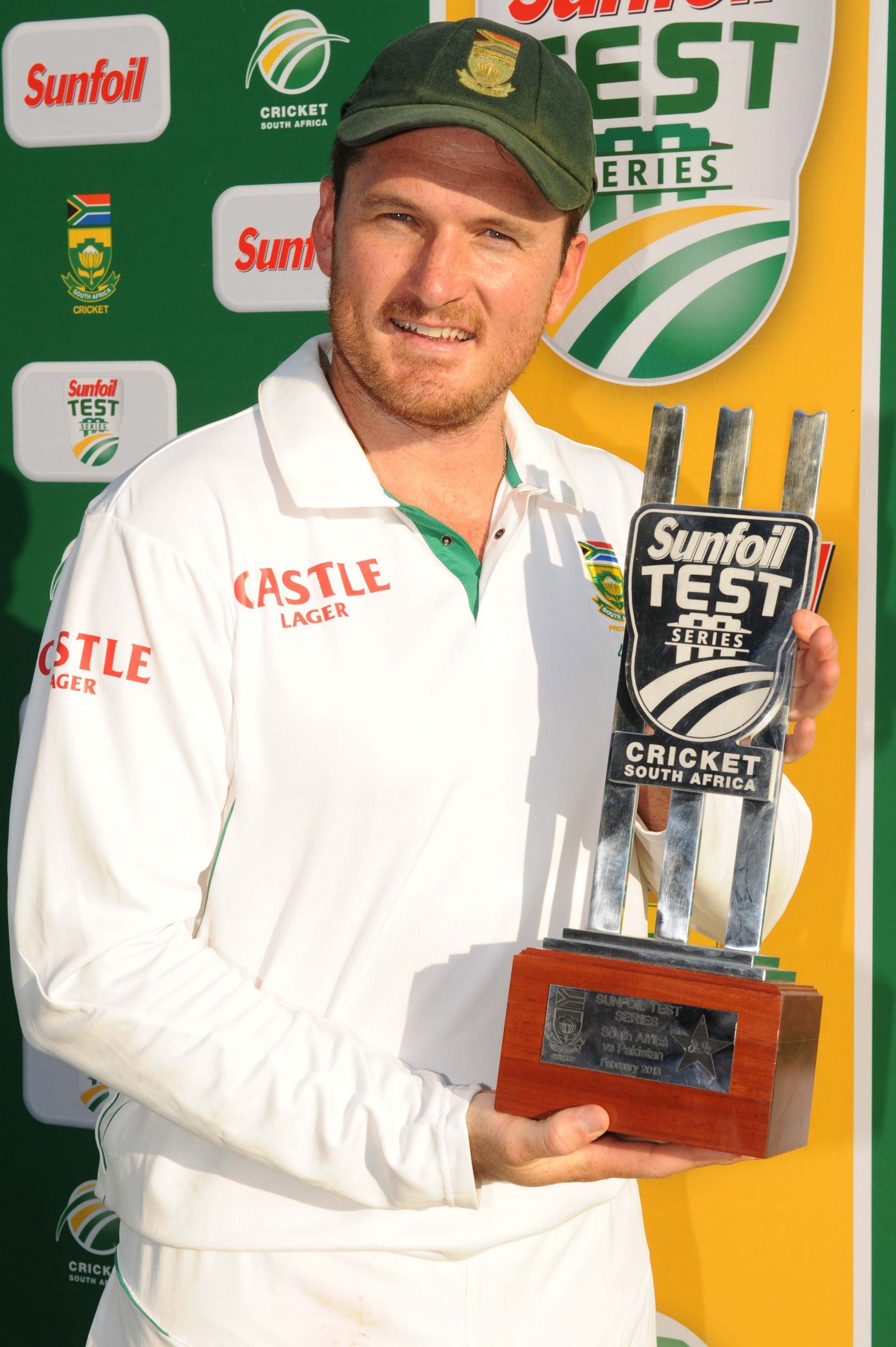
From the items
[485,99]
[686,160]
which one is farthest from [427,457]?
[686,160]

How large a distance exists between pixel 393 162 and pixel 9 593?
4.16 feet

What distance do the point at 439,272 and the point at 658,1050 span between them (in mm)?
707

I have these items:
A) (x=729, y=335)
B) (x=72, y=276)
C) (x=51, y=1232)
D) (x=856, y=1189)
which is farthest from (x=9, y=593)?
(x=856, y=1189)

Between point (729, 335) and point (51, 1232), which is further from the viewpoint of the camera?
point (51, 1232)

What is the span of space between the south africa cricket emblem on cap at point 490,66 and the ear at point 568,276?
0.20 meters

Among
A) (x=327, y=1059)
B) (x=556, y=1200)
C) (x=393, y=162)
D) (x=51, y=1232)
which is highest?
(x=393, y=162)

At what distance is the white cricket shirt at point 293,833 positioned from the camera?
1.08 meters

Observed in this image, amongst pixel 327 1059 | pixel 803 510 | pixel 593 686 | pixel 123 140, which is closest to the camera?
pixel 327 1059

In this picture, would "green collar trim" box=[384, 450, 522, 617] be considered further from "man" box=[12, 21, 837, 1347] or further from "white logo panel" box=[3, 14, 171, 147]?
"white logo panel" box=[3, 14, 171, 147]

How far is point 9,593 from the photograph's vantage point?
2217 mm

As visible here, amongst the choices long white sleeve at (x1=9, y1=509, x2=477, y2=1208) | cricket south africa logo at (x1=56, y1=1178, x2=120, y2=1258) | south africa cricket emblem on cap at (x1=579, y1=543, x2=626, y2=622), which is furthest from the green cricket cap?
cricket south africa logo at (x1=56, y1=1178, x2=120, y2=1258)

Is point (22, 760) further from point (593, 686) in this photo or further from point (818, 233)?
point (818, 233)

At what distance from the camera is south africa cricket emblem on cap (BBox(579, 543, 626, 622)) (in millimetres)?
1338

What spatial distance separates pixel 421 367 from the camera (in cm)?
122
